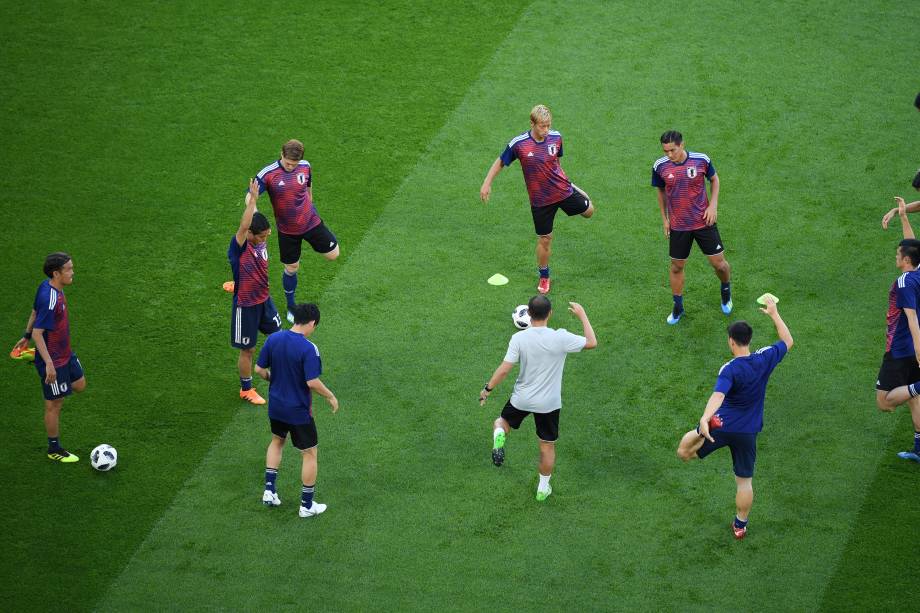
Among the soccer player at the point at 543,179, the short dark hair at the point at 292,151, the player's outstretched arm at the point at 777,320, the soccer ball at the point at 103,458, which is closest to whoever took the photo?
the player's outstretched arm at the point at 777,320

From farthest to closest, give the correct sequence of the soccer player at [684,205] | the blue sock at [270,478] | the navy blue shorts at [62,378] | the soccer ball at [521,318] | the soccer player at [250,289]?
1. the soccer ball at [521,318]
2. the soccer player at [684,205]
3. the soccer player at [250,289]
4. the navy blue shorts at [62,378]
5. the blue sock at [270,478]

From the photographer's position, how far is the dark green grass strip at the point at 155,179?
9688 mm

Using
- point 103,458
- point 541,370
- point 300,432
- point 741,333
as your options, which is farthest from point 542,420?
point 103,458

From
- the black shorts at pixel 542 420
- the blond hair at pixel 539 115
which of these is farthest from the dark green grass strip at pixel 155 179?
the black shorts at pixel 542 420

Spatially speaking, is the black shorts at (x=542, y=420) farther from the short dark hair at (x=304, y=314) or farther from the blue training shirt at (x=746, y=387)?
the short dark hair at (x=304, y=314)

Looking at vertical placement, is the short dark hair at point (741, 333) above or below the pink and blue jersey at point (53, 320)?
below

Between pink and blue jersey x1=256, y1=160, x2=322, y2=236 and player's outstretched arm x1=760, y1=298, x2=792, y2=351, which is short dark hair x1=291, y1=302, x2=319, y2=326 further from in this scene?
player's outstretched arm x1=760, y1=298, x2=792, y2=351

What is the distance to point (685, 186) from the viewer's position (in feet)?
37.0

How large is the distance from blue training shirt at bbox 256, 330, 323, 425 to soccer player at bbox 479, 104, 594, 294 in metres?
3.87

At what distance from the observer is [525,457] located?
33.1 feet

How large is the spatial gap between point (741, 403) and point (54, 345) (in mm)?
6230

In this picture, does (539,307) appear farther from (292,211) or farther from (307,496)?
(292,211)

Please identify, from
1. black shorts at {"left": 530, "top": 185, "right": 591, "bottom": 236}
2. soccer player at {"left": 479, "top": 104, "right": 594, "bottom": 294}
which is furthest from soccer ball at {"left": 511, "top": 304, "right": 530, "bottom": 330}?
black shorts at {"left": 530, "top": 185, "right": 591, "bottom": 236}

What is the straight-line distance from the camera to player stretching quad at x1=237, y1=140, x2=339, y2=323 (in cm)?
1122
